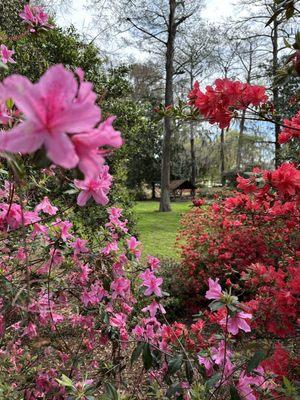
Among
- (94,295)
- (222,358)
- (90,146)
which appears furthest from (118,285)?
(90,146)

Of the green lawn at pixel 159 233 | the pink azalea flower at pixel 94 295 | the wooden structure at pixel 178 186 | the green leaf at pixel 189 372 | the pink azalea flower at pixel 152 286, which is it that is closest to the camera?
the green leaf at pixel 189 372

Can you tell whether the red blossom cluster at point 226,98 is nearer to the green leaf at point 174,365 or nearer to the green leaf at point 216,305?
the green leaf at point 216,305

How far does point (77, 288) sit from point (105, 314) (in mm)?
317

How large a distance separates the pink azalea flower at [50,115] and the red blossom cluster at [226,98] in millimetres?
1385

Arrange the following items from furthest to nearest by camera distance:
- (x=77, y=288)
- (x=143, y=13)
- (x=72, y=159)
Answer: (x=143, y=13) → (x=77, y=288) → (x=72, y=159)

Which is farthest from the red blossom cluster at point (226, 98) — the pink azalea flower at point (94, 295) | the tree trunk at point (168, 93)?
the tree trunk at point (168, 93)

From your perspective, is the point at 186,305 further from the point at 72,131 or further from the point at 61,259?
the point at 72,131

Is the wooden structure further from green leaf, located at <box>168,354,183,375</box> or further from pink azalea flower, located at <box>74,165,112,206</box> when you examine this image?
pink azalea flower, located at <box>74,165,112,206</box>

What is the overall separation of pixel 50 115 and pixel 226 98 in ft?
4.69

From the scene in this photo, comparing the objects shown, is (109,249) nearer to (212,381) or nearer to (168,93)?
(212,381)

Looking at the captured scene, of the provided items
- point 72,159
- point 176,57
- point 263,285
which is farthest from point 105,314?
point 176,57

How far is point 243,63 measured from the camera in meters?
20.3

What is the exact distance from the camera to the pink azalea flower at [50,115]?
1.40 feet

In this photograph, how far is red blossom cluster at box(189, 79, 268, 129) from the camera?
1732mm
